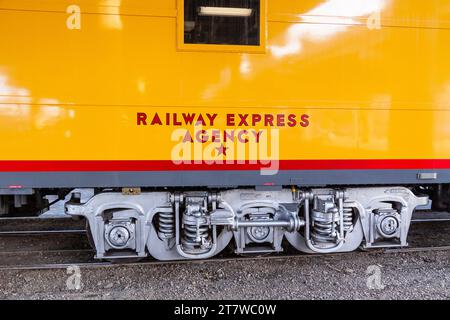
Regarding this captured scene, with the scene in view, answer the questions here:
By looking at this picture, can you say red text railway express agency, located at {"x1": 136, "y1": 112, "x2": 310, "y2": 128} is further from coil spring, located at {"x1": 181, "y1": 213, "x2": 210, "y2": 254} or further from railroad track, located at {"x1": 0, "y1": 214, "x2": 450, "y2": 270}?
railroad track, located at {"x1": 0, "y1": 214, "x2": 450, "y2": 270}

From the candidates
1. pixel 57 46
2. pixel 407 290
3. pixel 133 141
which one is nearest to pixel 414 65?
pixel 407 290

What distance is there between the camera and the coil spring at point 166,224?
439 centimetres

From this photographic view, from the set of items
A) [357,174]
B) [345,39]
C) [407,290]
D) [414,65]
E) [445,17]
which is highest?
[445,17]

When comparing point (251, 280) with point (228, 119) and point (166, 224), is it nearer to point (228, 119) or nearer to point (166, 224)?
point (166, 224)

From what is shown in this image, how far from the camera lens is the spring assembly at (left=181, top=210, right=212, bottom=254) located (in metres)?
4.27

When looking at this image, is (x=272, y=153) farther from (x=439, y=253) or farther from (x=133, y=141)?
(x=439, y=253)

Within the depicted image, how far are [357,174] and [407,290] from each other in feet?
4.41

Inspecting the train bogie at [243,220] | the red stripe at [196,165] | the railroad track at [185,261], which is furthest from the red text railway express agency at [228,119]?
the railroad track at [185,261]

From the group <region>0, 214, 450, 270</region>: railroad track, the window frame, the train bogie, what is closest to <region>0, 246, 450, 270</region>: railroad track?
<region>0, 214, 450, 270</region>: railroad track

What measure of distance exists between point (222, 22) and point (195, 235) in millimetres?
2369

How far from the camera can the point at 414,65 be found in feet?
14.5

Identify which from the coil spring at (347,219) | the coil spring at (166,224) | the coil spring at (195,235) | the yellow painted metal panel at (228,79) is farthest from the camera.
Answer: the coil spring at (347,219)

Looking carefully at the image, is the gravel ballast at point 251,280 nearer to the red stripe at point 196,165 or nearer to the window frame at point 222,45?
the red stripe at point 196,165

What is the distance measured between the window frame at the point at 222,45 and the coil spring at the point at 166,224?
73.2 inches
